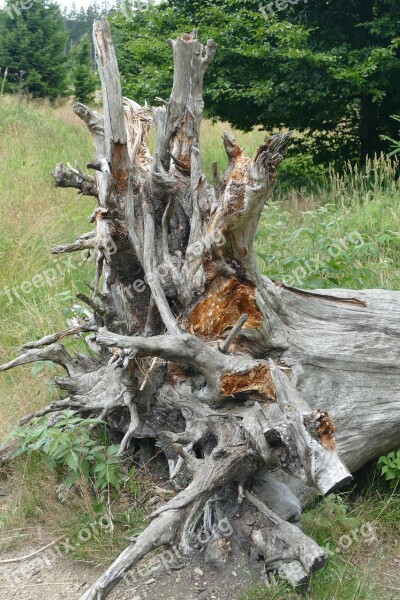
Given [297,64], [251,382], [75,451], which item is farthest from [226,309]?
[297,64]

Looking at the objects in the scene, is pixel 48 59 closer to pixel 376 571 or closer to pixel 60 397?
pixel 60 397

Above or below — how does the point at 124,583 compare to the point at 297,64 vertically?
below

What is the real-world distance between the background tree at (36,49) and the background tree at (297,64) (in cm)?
1036

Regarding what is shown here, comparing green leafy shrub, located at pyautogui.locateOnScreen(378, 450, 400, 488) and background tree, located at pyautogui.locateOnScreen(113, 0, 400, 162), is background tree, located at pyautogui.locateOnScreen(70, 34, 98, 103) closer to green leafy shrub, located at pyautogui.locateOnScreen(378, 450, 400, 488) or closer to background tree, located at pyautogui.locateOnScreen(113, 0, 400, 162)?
background tree, located at pyautogui.locateOnScreen(113, 0, 400, 162)

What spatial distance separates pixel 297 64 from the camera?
916 cm

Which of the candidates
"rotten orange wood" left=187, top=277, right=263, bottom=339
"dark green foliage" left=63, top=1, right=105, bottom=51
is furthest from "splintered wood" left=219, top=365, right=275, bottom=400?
"dark green foliage" left=63, top=1, right=105, bottom=51

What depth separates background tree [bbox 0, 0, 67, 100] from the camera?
20156 mm

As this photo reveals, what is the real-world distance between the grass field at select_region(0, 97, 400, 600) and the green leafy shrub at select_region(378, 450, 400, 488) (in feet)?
0.30

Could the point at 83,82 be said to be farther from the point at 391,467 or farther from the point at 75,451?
the point at 391,467

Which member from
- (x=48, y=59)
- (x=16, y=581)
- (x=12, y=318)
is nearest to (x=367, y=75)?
(x=12, y=318)

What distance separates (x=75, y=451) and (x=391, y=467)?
181cm

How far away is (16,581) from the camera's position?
3.22 metres

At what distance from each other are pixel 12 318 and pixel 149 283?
256cm

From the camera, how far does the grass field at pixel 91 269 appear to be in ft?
11.0
